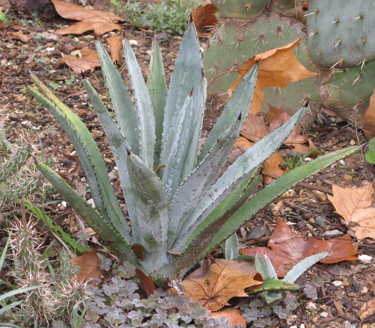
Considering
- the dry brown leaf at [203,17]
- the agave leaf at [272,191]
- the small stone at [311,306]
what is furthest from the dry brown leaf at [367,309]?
the dry brown leaf at [203,17]

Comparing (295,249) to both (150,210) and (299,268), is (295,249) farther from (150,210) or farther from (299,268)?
(150,210)

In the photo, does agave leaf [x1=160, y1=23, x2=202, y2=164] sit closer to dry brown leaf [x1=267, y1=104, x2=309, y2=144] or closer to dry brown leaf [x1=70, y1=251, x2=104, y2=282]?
dry brown leaf [x1=70, y1=251, x2=104, y2=282]

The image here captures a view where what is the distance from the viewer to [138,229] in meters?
1.48

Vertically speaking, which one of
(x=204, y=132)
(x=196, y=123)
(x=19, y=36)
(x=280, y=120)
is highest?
(x=196, y=123)

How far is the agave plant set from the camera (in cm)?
130

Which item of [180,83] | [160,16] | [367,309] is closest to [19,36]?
[160,16]

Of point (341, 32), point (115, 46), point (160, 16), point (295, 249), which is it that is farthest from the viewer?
point (160, 16)

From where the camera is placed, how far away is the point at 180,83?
1524 mm

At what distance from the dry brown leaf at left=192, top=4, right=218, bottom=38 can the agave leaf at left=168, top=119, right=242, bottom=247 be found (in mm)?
1827

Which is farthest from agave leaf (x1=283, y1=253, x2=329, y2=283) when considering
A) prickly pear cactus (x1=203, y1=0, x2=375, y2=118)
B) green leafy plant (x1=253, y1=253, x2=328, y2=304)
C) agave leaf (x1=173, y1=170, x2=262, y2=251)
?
prickly pear cactus (x1=203, y1=0, x2=375, y2=118)

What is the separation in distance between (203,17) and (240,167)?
190 centimetres

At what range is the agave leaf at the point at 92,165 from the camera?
1312mm

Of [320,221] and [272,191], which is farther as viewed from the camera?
[320,221]

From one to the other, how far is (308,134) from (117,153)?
1546 millimetres
